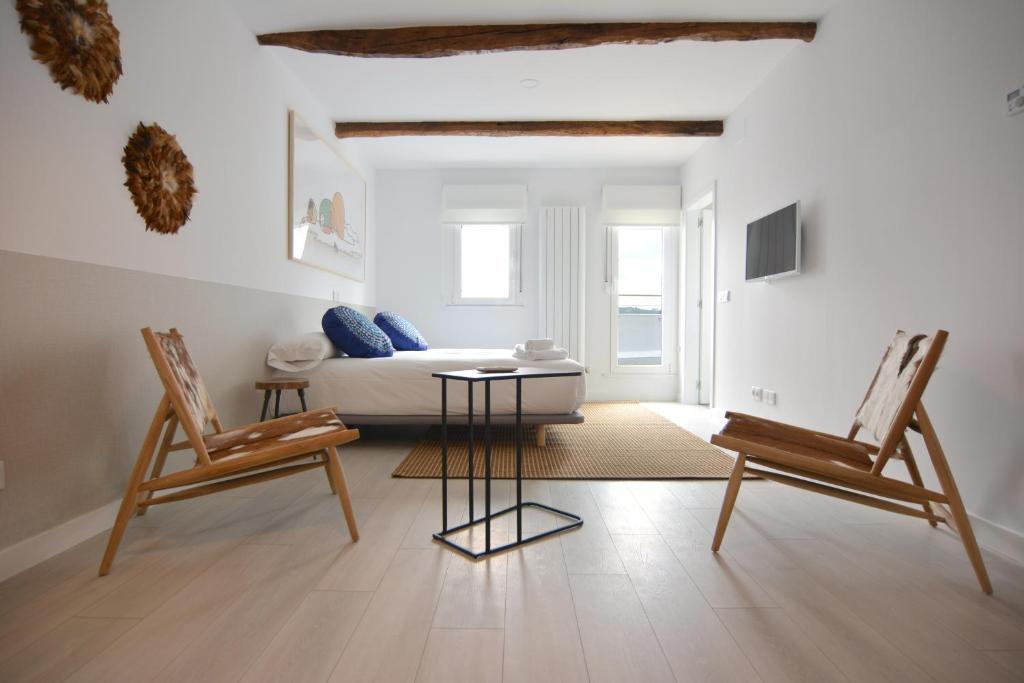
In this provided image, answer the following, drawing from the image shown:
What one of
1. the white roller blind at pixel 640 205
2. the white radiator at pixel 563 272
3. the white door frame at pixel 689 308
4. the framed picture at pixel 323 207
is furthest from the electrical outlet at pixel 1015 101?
the white radiator at pixel 563 272

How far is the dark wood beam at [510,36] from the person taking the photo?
3.20 m

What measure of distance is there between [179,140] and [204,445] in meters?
1.63

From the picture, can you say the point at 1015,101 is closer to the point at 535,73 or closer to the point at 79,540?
the point at 535,73

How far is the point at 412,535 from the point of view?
2.03 m

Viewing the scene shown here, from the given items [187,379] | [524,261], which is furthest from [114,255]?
[524,261]

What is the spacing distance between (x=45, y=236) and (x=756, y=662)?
2529mm

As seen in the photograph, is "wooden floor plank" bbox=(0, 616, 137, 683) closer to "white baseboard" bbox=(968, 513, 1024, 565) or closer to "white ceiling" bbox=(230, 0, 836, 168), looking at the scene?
"white baseboard" bbox=(968, 513, 1024, 565)

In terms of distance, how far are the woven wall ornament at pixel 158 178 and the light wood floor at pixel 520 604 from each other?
1327mm

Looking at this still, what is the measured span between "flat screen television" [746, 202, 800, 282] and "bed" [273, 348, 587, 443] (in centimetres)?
152

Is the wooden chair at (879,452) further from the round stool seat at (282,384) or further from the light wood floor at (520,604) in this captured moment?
the round stool seat at (282,384)

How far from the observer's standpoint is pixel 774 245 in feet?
11.9

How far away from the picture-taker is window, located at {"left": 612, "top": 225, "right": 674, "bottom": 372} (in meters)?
6.18

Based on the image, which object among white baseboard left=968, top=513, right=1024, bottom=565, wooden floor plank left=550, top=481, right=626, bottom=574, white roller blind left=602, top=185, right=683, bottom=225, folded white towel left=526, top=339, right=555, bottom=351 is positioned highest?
white roller blind left=602, top=185, right=683, bottom=225

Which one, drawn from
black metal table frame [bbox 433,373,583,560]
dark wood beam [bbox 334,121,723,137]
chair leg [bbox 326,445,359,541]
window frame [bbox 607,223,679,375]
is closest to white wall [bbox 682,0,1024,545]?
dark wood beam [bbox 334,121,723,137]
